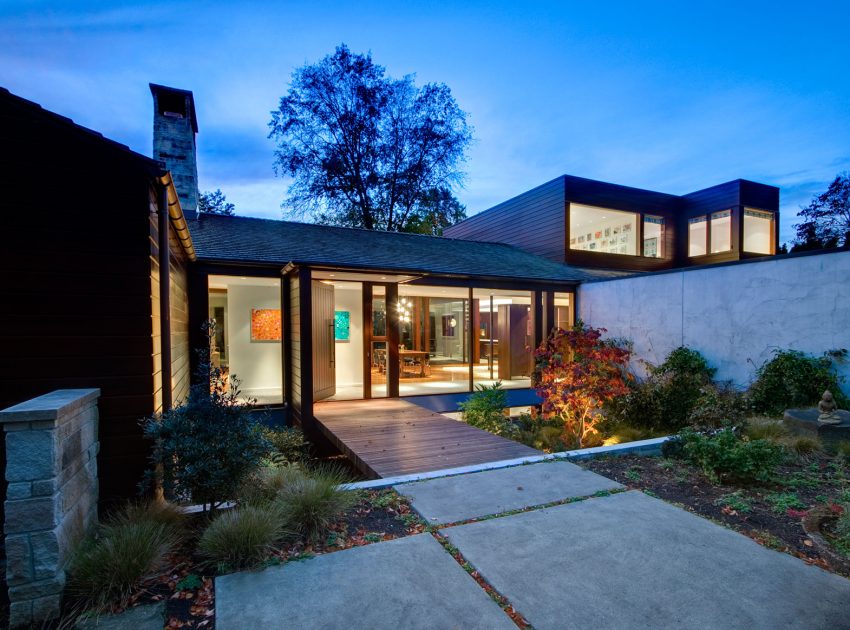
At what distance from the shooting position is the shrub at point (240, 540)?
99.2 inches

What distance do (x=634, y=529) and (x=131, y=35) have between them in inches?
530

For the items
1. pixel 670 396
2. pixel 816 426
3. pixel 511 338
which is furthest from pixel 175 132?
pixel 816 426

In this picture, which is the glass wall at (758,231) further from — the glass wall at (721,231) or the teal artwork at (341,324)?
the teal artwork at (341,324)

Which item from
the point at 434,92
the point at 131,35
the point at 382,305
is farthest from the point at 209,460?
the point at 434,92

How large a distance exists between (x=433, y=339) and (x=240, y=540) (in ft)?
34.7

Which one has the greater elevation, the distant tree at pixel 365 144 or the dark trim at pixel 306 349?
the distant tree at pixel 365 144

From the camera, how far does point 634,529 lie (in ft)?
9.65

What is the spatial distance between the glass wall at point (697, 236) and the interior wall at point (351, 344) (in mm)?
11852

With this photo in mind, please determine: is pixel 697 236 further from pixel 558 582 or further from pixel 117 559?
pixel 117 559

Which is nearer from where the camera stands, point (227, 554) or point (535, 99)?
point (227, 554)

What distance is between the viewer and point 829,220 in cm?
2819

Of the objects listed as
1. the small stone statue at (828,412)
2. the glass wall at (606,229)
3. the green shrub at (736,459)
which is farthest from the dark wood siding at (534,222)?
the green shrub at (736,459)

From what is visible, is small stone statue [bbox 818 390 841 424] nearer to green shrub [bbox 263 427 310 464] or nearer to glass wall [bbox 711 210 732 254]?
green shrub [bbox 263 427 310 464]

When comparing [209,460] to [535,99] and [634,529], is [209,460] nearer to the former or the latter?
[634,529]
